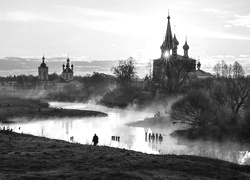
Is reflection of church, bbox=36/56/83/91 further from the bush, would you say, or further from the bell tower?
the bush

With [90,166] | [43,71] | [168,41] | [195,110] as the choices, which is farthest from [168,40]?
[90,166]

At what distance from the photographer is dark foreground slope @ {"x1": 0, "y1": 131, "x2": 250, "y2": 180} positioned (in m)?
12.1

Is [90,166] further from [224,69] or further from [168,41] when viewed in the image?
[224,69]

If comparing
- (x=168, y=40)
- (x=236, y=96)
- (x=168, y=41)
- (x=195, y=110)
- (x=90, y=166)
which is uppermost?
(x=168, y=40)

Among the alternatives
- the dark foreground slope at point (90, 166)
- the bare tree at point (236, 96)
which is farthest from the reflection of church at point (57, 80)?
the dark foreground slope at point (90, 166)

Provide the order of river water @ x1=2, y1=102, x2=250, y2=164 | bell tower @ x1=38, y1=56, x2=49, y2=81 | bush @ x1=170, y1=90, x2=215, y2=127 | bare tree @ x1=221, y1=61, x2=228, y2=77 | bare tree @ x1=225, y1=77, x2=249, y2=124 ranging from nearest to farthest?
river water @ x1=2, y1=102, x2=250, y2=164, bush @ x1=170, y1=90, x2=215, y2=127, bare tree @ x1=225, y1=77, x2=249, y2=124, bare tree @ x1=221, y1=61, x2=228, y2=77, bell tower @ x1=38, y1=56, x2=49, y2=81

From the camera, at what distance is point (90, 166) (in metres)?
13.4

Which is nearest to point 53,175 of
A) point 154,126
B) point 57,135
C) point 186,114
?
point 57,135

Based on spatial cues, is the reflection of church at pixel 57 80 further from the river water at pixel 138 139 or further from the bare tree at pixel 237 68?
the river water at pixel 138 139

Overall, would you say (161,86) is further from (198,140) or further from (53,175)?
(53,175)

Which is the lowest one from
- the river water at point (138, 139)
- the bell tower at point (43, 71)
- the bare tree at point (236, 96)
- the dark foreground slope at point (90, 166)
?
the river water at point (138, 139)

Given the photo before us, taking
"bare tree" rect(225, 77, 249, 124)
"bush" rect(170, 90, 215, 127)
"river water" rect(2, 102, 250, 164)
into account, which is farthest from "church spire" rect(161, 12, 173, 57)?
"bush" rect(170, 90, 215, 127)

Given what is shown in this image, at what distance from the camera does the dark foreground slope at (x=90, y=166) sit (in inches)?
478

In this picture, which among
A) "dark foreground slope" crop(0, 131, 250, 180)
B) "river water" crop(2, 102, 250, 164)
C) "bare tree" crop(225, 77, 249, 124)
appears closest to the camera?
"dark foreground slope" crop(0, 131, 250, 180)
